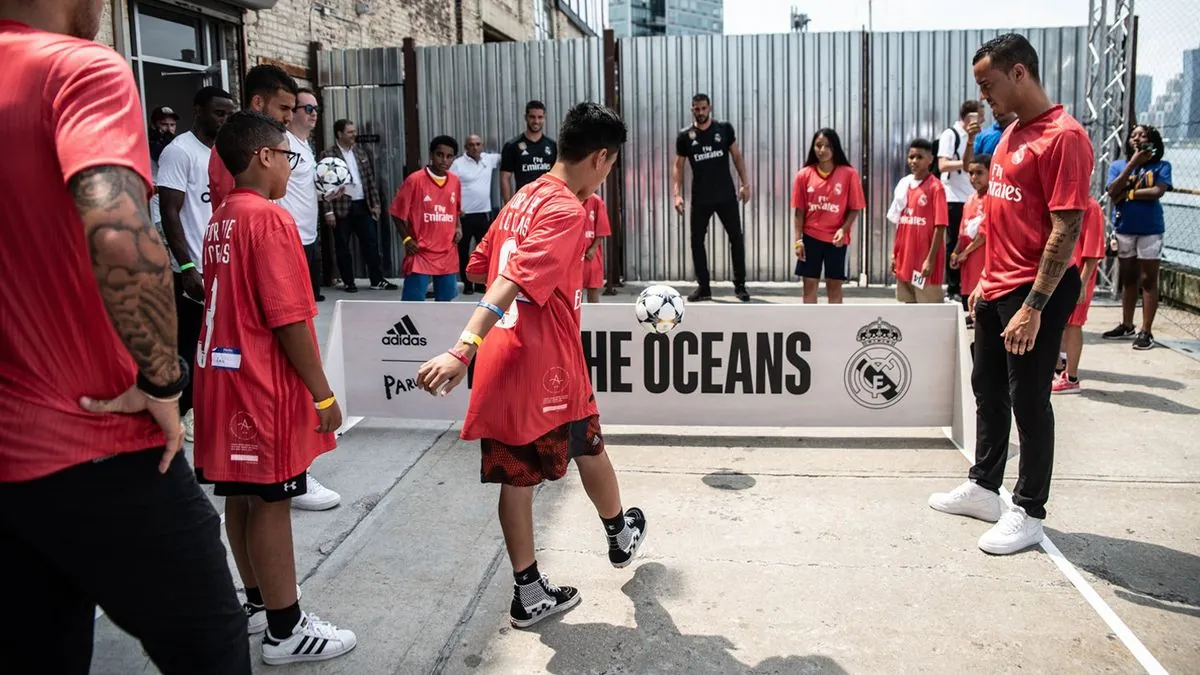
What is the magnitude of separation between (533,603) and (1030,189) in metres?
2.54

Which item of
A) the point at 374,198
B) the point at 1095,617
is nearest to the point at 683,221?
the point at 374,198

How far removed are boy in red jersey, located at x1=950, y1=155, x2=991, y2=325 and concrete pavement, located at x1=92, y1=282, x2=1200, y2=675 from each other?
1.40 m

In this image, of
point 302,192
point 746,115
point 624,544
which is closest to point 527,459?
point 624,544

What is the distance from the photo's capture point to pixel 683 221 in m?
12.0

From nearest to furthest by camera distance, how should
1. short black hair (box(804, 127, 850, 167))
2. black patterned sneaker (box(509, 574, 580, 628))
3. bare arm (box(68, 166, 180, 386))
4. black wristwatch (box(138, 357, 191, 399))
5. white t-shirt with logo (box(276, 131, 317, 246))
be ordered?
bare arm (box(68, 166, 180, 386)), black wristwatch (box(138, 357, 191, 399)), black patterned sneaker (box(509, 574, 580, 628)), white t-shirt with logo (box(276, 131, 317, 246)), short black hair (box(804, 127, 850, 167))

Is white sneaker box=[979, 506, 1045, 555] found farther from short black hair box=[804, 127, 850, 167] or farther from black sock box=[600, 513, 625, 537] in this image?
short black hair box=[804, 127, 850, 167]

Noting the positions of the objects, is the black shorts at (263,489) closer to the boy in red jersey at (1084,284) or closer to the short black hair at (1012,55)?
the short black hair at (1012,55)

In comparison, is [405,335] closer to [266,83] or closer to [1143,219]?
[266,83]

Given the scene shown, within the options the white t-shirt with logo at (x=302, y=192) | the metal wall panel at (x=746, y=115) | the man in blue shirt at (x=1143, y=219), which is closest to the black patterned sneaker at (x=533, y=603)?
the white t-shirt with logo at (x=302, y=192)

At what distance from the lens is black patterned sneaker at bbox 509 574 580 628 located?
3346 millimetres

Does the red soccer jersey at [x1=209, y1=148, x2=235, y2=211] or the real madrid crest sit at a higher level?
the red soccer jersey at [x1=209, y1=148, x2=235, y2=211]

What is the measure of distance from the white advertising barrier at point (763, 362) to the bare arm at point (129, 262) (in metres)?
3.78

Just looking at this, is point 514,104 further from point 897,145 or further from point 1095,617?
point 1095,617

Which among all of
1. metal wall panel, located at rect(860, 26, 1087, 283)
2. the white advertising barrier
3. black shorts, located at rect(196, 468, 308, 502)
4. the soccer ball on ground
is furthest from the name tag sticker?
metal wall panel, located at rect(860, 26, 1087, 283)
